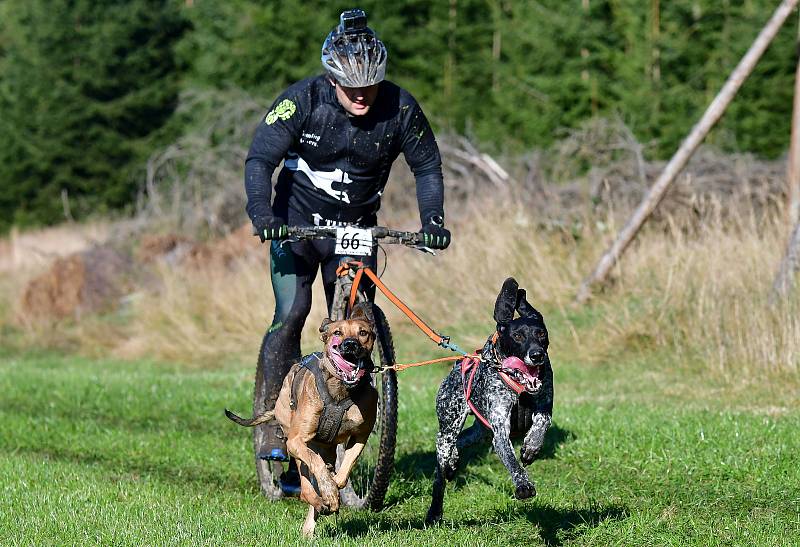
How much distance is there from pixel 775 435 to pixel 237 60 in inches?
1074

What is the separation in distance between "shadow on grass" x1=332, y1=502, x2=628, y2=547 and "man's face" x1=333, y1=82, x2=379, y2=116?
2.26 m

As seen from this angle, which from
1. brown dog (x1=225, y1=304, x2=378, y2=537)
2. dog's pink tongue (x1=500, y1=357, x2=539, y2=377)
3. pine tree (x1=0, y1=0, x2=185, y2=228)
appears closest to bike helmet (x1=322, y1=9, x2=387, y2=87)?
brown dog (x1=225, y1=304, x2=378, y2=537)

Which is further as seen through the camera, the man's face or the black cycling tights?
the black cycling tights

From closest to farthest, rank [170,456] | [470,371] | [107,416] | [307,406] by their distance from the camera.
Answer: [307,406] < [470,371] < [170,456] < [107,416]

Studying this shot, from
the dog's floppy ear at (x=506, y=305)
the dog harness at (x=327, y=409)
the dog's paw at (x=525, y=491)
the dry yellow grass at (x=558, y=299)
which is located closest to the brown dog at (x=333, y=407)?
the dog harness at (x=327, y=409)

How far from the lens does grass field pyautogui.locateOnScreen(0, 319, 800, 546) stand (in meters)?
6.45

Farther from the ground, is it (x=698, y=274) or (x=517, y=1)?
(x=517, y=1)

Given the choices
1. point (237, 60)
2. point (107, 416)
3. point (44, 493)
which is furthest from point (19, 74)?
point (44, 493)

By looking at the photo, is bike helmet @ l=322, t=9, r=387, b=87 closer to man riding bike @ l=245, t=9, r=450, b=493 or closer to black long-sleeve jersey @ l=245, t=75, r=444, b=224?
man riding bike @ l=245, t=9, r=450, b=493

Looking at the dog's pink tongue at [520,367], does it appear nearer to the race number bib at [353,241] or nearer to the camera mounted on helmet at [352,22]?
the race number bib at [353,241]

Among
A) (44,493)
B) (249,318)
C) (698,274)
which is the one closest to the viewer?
(44,493)

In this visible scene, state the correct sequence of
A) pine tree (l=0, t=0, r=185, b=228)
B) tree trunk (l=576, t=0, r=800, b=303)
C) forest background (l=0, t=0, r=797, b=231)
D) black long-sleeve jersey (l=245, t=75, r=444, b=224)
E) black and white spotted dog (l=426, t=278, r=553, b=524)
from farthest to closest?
1. pine tree (l=0, t=0, r=185, b=228)
2. forest background (l=0, t=0, r=797, b=231)
3. tree trunk (l=576, t=0, r=800, b=303)
4. black long-sleeve jersey (l=245, t=75, r=444, b=224)
5. black and white spotted dog (l=426, t=278, r=553, b=524)

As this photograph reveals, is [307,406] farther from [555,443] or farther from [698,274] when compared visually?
[698,274]

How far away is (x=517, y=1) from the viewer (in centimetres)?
3238
